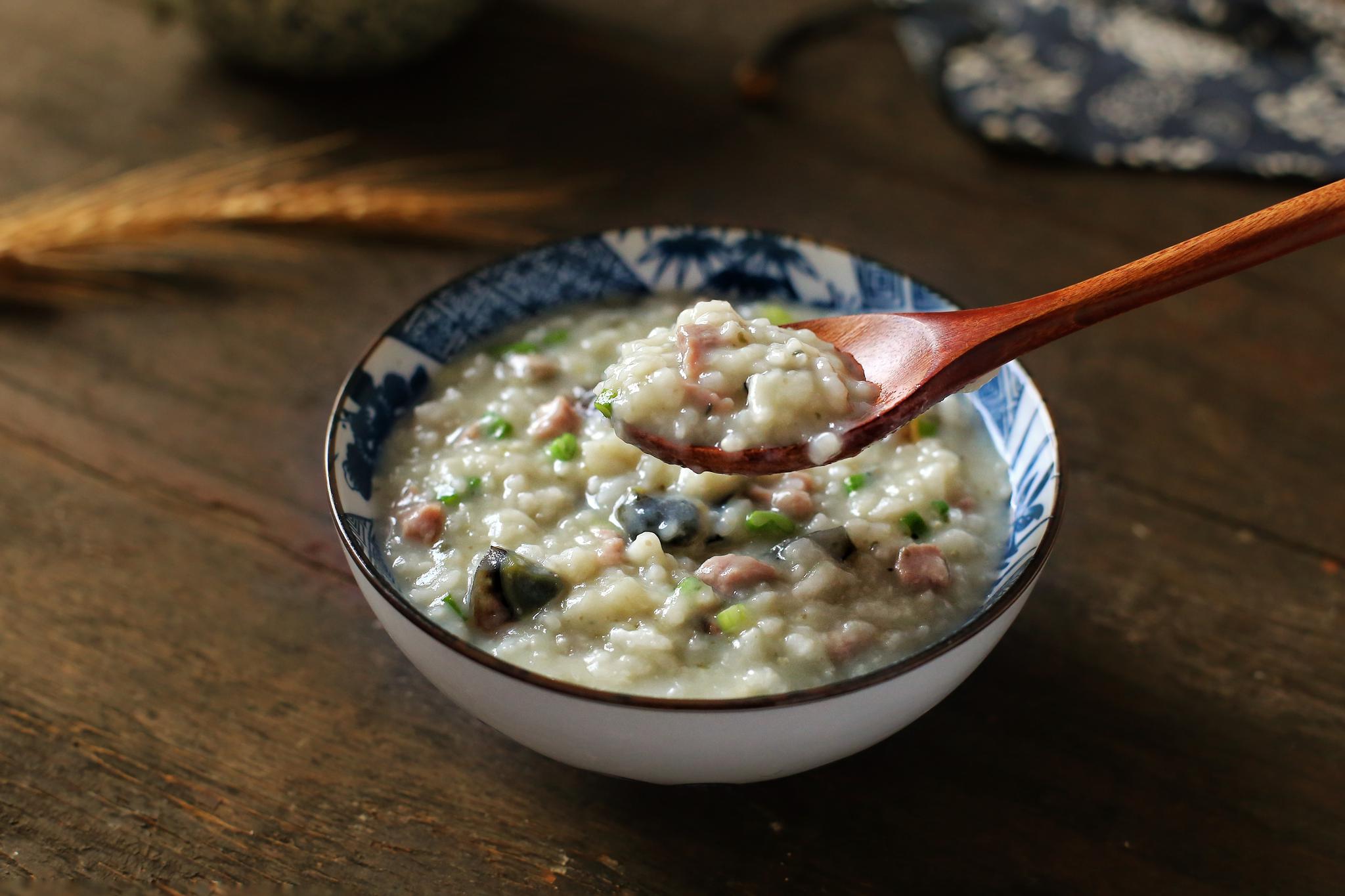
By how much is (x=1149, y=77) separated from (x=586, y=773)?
3.76 m

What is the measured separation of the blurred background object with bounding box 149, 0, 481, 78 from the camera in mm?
4137

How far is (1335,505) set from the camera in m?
3.08

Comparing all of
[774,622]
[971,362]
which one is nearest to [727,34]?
[971,362]

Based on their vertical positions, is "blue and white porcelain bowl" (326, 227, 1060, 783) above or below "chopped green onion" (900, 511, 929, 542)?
above

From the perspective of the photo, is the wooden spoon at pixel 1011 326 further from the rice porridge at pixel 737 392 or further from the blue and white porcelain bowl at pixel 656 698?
the blue and white porcelain bowl at pixel 656 698

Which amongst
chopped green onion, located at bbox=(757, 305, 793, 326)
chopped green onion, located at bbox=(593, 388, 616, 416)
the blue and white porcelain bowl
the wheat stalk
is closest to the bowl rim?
the blue and white porcelain bowl

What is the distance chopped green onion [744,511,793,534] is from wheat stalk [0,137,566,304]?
1.81 m

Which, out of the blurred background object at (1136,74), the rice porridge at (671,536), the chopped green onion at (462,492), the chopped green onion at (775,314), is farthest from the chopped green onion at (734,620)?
the blurred background object at (1136,74)

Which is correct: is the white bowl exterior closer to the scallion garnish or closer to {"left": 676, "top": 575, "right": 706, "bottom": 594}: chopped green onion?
{"left": 676, "top": 575, "right": 706, "bottom": 594}: chopped green onion

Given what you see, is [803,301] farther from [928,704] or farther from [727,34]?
[727,34]

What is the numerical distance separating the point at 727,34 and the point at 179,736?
12.0ft

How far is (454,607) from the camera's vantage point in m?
2.24

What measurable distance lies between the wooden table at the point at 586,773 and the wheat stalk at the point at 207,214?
0.40 feet

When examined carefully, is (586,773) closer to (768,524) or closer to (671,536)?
(671,536)
